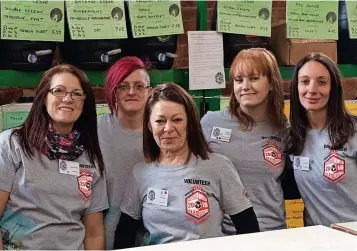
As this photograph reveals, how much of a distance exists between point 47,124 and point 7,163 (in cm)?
21

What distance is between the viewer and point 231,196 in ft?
6.10

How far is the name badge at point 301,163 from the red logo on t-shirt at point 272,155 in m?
0.07

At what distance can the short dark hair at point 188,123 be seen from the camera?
190 cm

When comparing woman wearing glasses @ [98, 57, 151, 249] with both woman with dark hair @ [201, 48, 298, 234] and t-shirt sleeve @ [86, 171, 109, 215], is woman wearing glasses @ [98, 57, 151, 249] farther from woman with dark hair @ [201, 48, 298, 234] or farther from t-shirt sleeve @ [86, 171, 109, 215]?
woman with dark hair @ [201, 48, 298, 234]

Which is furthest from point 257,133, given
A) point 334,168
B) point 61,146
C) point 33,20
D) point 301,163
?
point 33,20

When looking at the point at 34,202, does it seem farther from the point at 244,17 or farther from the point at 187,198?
the point at 244,17

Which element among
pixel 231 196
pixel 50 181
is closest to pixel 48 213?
pixel 50 181

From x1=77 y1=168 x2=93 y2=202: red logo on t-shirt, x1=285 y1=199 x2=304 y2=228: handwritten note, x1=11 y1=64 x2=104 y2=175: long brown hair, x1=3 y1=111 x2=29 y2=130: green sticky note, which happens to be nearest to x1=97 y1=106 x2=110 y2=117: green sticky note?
x1=3 y1=111 x2=29 y2=130: green sticky note

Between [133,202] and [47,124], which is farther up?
[47,124]

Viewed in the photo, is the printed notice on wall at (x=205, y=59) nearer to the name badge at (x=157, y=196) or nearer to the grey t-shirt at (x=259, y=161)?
the grey t-shirt at (x=259, y=161)

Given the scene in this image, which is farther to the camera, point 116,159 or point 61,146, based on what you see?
point 116,159

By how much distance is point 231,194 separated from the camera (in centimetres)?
186

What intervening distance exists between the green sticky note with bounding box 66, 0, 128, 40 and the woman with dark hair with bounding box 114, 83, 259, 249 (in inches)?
24.5

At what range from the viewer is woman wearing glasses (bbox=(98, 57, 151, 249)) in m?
2.05
